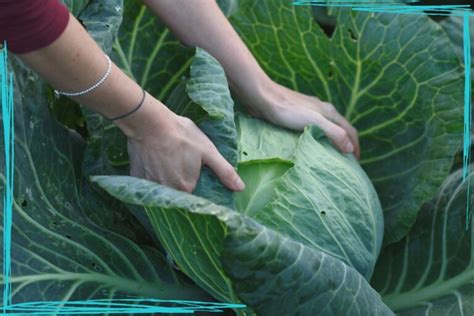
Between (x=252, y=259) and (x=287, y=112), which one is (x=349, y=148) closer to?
(x=287, y=112)

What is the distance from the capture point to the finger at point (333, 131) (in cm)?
134

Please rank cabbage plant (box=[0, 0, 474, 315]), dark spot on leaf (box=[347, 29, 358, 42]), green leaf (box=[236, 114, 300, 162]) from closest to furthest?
cabbage plant (box=[0, 0, 474, 315]) < green leaf (box=[236, 114, 300, 162]) < dark spot on leaf (box=[347, 29, 358, 42])

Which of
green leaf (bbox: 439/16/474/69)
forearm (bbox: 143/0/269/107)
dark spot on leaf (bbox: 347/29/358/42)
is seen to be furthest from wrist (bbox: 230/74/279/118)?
green leaf (bbox: 439/16/474/69)

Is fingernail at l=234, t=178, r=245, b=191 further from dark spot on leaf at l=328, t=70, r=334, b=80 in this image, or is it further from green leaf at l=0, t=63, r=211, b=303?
dark spot on leaf at l=328, t=70, r=334, b=80

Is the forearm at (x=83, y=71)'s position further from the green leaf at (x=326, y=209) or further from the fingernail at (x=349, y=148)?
the fingernail at (x=349, y=148)

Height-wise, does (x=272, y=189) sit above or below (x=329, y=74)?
below

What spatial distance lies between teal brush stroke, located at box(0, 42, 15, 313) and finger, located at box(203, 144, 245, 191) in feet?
0.92

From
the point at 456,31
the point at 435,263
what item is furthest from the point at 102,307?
the point at 456,31

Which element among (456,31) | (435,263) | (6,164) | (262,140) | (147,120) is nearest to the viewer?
(147,120)

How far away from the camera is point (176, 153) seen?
1.09m

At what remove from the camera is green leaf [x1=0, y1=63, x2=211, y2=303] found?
1.18 m

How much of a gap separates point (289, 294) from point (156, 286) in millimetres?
325

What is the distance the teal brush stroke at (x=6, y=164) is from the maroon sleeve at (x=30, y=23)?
18 centimetres

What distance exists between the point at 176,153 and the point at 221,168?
0.07 metres
